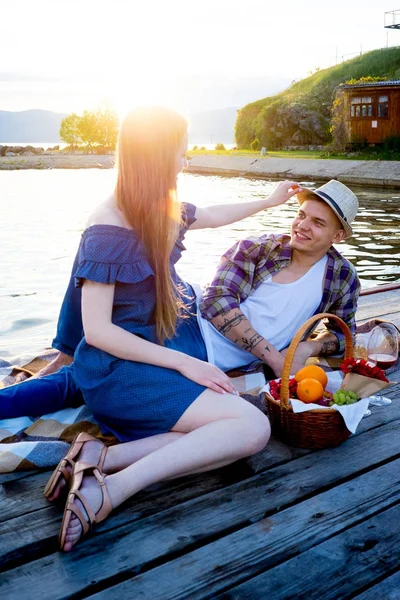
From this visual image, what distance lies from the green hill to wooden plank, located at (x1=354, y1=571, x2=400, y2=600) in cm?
4556

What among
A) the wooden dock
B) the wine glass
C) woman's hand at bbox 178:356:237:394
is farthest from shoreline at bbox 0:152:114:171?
the wooden dock

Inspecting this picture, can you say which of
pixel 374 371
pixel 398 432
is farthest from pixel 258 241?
pixel 398 432

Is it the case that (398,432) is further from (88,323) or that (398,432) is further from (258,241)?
(88,323)

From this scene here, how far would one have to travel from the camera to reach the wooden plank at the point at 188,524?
1.96 meters

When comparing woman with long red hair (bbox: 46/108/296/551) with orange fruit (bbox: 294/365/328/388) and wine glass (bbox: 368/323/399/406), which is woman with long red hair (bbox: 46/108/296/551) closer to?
orange fruit (bbox: 294/365/328/388)

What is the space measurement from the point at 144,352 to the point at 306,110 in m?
46.8

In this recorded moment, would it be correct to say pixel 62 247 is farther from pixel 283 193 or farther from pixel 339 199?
pixel 339 199

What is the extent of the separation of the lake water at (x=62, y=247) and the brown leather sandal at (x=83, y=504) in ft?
3.77

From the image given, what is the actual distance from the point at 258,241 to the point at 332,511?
161 cm

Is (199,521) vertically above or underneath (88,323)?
underneath

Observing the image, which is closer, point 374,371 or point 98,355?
point 98,355

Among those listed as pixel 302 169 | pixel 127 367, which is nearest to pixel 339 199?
pixel 127 367

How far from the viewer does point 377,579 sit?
196cm

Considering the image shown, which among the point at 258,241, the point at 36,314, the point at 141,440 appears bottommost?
the point at 36,314
